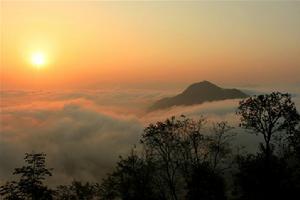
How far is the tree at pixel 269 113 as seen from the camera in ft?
161

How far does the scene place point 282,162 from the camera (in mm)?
48531

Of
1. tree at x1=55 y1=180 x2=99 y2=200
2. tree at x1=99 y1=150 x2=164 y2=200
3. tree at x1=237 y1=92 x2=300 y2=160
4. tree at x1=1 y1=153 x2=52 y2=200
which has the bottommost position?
tree at x1=55 y1=180 x2=99 y2=200

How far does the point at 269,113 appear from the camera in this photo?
49.1 metres

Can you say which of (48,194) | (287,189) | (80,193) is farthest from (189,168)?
(48,194)

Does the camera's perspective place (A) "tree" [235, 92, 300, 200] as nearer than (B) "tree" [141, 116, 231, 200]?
Yes

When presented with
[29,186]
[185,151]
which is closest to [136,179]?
[185,151]

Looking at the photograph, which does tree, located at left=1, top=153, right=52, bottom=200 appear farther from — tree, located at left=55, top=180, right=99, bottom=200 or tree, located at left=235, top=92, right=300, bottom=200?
tree, located at left=55, top=180, right=99, bottom=200

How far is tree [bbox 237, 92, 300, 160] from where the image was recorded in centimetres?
4912

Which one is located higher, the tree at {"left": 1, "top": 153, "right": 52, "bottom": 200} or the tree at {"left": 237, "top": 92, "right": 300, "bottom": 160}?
the tree at {"left": 237, "top": 92, "right": 300, "bottom": 160}

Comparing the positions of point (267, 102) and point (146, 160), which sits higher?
point (267, 102)

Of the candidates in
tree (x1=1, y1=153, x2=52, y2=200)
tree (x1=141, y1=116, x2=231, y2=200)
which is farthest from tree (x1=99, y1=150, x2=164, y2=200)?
tree (x1=1, y1=153, x2=52, y2=200)

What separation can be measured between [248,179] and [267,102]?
30.7 feet

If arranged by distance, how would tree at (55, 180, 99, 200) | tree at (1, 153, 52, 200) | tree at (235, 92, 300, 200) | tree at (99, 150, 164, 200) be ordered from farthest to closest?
1. tree at (55, 180, 99, 200)
2. tree at (99, 150, 164, 200)
3. tree at (235, 92, 300, 200)
4. tree at (1, 153, 52, 200)

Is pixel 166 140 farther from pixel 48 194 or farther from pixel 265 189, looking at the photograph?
pixel 48 194
